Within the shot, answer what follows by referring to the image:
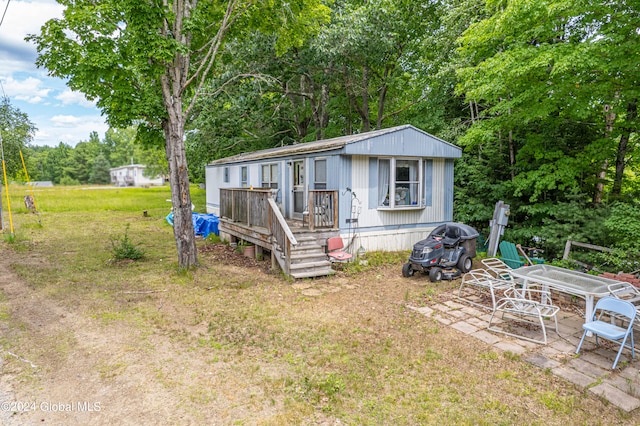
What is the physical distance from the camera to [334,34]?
13.6 m

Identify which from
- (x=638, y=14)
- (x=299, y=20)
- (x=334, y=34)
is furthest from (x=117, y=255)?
(x=638, y=14)

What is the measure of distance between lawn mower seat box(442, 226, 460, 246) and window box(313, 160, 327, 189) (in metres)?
3.33

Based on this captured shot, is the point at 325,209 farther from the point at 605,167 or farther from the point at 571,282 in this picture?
the point at 605,167

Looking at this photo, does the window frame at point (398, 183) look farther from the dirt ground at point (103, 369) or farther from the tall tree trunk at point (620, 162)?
the tall tree trunk at point (620, 162)

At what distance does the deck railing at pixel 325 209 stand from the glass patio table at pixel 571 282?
14.6 ft

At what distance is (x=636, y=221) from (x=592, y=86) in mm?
2959

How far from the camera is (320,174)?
385 inches

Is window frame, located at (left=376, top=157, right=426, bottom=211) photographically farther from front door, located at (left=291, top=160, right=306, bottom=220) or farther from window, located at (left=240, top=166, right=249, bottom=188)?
window, located at (left=240, top=166, right=249, bottom=188)

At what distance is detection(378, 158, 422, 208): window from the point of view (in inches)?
382

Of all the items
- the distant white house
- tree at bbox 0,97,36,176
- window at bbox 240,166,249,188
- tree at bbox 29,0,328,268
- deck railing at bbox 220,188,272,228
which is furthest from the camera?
the distant white house

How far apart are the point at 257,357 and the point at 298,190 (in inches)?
268

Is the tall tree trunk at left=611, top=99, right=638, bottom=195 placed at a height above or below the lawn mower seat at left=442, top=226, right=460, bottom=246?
above

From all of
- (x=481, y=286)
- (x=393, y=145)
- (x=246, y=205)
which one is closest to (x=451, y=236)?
(x=481, y=286)

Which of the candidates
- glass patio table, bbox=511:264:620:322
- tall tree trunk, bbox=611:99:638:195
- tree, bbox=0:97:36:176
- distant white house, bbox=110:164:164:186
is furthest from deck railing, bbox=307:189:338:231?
distant white house, bbox=110:164:164:186
